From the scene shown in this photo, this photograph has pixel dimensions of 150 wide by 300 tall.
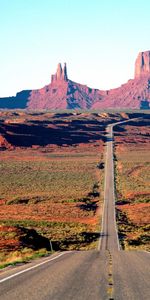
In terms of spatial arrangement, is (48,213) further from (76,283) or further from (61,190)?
(76,283)

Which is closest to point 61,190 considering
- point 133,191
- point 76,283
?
point 133,191

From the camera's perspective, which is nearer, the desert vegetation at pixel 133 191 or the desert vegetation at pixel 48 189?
the desert vegetation at pixel 48 189

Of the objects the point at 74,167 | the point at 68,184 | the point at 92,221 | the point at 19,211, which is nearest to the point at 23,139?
the point at 74,167

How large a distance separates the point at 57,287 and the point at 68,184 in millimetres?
76945

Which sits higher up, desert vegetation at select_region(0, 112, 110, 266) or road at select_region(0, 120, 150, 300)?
road at select_region(0, 120, 150, 300)

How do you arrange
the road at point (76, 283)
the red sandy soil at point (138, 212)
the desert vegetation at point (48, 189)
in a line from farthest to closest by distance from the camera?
the red sandy soil at point (138, 212), the desert vegetation at point (48, 189), the road at point (76, 283)

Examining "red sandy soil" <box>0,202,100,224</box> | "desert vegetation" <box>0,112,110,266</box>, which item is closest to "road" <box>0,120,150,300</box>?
"desert vegetation" <box>0,112,110,266</box>

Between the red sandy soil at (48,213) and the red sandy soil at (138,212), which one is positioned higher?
the red sandy soil at (48,213)

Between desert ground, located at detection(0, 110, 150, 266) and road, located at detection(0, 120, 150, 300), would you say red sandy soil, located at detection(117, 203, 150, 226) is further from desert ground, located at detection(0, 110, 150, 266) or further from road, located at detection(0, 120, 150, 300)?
road, located at detection(0, 120, 150, 300)

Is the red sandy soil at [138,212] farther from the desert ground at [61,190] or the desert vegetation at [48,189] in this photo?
the desert vegetation at [48,189]

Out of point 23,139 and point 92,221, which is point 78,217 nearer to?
point 92,221

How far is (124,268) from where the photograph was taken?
1855 cm

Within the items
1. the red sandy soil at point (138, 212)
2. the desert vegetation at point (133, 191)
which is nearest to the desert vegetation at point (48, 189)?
the desert vegetation at point (133, 191)

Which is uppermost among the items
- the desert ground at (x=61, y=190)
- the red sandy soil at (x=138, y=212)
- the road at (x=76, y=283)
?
the road at (x=76, y=283)
